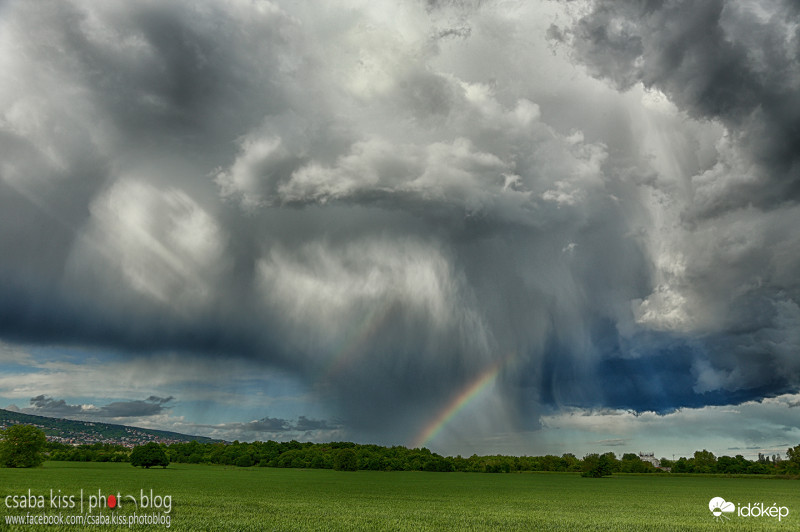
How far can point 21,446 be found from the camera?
132 meters

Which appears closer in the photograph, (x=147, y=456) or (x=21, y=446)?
(x=21, y=446)

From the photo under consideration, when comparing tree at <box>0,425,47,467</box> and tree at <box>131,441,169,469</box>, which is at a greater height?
tree at <box>0,425,47,467</box>

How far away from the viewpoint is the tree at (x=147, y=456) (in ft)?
511

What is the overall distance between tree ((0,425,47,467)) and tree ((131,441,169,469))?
87.5ft

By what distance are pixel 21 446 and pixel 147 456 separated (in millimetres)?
34552

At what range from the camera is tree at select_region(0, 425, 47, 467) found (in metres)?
131

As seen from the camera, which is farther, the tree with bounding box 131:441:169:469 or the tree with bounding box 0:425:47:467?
the tree with bounding box 131:441:169:469

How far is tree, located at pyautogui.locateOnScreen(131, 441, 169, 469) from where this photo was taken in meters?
156

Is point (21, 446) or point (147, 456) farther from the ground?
point (21, 446)

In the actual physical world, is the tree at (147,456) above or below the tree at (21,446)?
below

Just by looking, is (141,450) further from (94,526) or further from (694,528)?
(694,528)

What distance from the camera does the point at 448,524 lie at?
4422 centimetres

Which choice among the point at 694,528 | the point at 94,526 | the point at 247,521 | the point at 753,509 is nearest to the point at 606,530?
the point at 694,528

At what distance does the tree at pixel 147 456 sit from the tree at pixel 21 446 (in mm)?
26685
